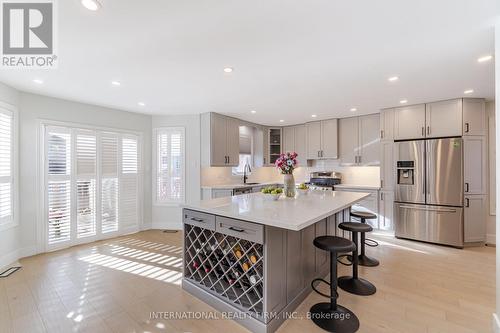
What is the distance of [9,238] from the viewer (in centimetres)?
322

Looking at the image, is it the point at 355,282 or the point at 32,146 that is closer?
the point at 355,282

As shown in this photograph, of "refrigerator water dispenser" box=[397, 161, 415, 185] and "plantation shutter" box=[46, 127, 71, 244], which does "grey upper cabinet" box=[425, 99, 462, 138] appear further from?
"plantation shutter" box=[46, 127, 71, 244]

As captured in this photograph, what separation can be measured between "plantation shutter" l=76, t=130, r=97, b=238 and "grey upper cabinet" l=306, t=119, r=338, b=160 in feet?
15.3

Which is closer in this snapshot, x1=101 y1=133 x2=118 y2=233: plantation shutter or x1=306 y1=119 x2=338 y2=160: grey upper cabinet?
x1=101 y1=133 x2=118 y2=233: plantation shutter

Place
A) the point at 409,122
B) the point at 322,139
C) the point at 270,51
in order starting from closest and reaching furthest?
the point at 270,51, the point at 409,122, the point at 322,139

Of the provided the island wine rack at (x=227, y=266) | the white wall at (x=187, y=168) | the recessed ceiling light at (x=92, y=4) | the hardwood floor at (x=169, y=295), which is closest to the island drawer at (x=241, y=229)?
the island wine rack at (x=227, y=266)

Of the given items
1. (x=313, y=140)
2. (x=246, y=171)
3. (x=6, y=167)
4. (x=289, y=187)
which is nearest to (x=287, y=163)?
(x=289, y=187)

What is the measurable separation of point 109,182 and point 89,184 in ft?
1.11

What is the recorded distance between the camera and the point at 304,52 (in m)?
2.25

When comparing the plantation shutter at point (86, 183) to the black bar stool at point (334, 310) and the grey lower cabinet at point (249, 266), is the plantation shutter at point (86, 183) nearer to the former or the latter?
the grey lower cabinet at point (249, 266)

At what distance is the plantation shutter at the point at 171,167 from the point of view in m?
4.98

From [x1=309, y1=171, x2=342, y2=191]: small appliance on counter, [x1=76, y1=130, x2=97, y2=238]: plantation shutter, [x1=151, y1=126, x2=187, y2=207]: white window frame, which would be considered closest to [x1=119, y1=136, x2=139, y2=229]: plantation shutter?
[x1=151, y1=126, x2=187, y2=207]: white window frame

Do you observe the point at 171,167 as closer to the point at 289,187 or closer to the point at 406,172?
the point at 289,187

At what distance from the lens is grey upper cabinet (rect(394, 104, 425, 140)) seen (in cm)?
411
